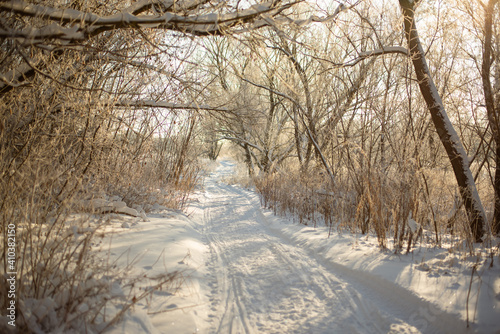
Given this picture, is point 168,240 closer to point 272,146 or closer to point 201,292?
point 201,292

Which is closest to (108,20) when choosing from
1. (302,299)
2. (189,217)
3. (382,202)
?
(302,299)

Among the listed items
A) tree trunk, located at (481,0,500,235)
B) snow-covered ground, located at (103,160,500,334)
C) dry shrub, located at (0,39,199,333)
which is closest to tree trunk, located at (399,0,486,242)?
tree trunk, located at (481,0,500,235)

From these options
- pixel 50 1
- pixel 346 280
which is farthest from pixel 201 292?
pixel 50 1

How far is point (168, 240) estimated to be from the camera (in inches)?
144

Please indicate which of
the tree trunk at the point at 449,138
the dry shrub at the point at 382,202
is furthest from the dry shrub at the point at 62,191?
the tree trunk at the point at 449,138

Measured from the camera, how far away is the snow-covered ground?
208cm

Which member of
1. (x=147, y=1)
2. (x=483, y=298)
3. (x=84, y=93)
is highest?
(x=147, y=1)

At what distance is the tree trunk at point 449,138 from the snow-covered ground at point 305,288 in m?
0.92

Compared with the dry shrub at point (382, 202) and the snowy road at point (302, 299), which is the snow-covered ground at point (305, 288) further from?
the dry shrub at point (382, 202)

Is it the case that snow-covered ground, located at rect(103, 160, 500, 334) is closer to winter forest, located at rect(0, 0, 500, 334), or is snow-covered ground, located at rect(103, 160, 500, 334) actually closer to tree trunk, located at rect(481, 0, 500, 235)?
winter forest, located at rect(0, 0, 500, 334)

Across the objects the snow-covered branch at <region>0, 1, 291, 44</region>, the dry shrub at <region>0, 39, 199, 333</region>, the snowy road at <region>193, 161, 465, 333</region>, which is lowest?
the snowy road at <region>193, 161, 465, 333</region>

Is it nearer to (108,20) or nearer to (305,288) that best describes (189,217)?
(305,288)

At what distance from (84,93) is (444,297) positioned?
4.37 m

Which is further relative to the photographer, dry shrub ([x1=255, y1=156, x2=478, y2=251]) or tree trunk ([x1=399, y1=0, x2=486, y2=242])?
tree trunk ([x1=399, y1=0, x2=486, y2=242])
